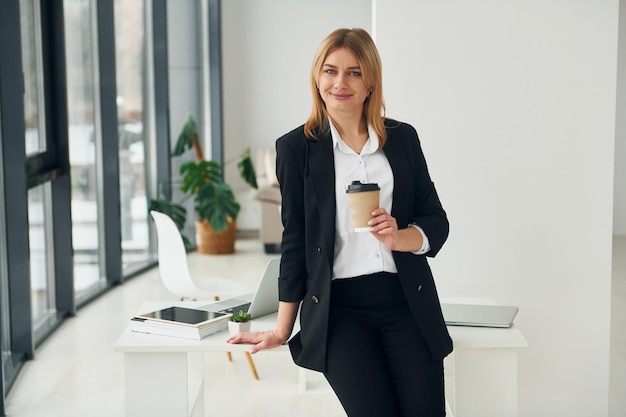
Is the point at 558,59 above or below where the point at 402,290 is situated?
above

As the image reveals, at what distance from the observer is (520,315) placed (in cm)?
347

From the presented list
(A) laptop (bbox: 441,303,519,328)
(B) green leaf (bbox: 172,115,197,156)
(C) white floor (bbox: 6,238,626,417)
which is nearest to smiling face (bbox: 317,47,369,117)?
(A) laptop (bbox: 441,303,519,328)

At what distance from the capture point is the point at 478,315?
111 inches

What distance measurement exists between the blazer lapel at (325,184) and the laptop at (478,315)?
612 mm

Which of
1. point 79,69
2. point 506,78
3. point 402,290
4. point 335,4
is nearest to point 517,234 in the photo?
point 506,78

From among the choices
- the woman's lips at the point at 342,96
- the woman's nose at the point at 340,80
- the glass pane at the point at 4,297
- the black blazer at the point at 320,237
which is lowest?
the glass pane at the point at 4,297

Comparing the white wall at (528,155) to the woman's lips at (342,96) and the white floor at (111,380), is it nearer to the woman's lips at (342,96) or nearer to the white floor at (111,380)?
the white floor at (111,380)

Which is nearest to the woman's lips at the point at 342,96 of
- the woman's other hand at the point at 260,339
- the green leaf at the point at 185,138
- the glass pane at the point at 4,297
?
the woman's other hand at the point at 260,339

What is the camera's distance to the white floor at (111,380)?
3.81 m

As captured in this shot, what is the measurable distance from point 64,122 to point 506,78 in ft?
10.2

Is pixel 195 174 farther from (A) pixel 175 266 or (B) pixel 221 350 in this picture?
(B) pixel 221 350

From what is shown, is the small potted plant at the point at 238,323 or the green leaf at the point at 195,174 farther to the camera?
the green leaf at the point at 195,174

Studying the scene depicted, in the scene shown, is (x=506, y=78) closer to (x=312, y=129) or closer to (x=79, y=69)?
(x=312, y=129)

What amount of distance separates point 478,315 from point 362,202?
85cm
